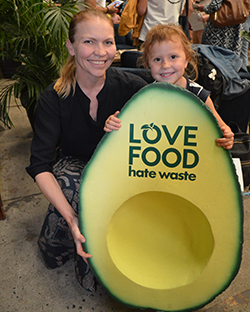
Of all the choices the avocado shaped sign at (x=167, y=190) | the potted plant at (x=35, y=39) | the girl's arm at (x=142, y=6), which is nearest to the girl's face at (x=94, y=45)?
the avocado shaped sign at (x=167, y=190)

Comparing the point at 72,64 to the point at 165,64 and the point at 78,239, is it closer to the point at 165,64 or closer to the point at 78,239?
the point at 165,64

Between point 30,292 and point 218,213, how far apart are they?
79 cm

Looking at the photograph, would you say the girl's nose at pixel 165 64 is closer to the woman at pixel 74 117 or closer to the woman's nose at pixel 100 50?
the woman at pixel 74 117

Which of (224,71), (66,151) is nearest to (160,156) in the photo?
(66,151)

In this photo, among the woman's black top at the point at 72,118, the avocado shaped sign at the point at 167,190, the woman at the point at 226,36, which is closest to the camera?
the avocado shaped sign at the point at 167,190

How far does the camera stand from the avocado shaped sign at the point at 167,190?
2.30ft

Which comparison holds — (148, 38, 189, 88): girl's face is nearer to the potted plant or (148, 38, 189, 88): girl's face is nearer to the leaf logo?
the leaf logo

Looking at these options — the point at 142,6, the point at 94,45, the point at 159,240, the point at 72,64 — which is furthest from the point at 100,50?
the point at 142,6

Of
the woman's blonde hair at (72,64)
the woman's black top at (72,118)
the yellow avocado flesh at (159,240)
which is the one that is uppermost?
the woman's blonde hair at (72,64)

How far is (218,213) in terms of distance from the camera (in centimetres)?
72

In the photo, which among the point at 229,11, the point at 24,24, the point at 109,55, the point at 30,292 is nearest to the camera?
the point at 109,55

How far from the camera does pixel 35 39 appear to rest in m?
1.67

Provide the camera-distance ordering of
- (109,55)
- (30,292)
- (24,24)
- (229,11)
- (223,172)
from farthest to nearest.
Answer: (229,11) < (24,24) < (30,292) < (109,55) < (223,172)

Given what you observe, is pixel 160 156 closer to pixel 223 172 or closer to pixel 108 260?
pixel 223 172
